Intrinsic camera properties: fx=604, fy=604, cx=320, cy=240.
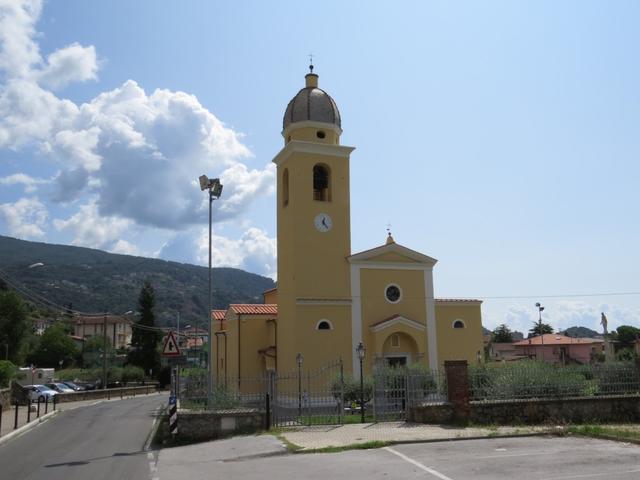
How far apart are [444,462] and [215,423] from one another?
710cm

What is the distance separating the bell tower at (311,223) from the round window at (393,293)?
84.0 inches

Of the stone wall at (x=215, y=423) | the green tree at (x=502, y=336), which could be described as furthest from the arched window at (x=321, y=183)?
the green tree at (x=502, y=336)

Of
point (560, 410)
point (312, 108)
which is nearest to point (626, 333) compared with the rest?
point (312, 108)

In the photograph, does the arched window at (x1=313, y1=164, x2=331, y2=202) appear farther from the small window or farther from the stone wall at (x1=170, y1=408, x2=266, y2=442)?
the stone wall at (x1=170, y1=408, x2=266, y2=442)

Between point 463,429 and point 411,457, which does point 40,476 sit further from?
point 463,429

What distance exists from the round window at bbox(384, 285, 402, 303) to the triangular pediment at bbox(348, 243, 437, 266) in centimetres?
135

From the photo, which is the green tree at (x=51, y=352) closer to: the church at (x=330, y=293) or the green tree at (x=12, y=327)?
the green tree at (x=12, y=327)

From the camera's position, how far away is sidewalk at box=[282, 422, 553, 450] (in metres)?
14.1

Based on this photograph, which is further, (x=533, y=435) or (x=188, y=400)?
(x=188, y=400)

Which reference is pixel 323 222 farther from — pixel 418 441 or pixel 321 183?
pixel 418 441

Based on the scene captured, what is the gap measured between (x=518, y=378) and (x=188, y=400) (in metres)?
9.84

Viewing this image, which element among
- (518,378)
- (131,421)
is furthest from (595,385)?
(131,421)

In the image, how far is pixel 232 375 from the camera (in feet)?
108

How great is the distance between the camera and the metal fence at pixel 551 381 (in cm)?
1733
